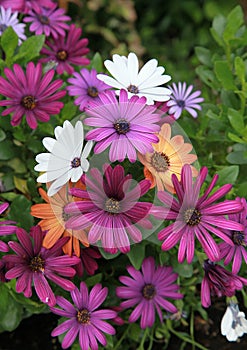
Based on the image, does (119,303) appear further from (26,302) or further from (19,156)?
(19,156)

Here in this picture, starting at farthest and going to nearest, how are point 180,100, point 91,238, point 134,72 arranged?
point 180,100, point 134,72, point 91,238

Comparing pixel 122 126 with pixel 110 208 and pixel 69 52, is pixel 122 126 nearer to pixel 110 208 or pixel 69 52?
pixel 110 208

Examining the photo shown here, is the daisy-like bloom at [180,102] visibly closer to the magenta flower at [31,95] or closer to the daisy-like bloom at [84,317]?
the magenta flower at [31,95]

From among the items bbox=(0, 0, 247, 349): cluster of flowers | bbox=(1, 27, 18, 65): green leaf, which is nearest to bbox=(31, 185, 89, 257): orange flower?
bbox=(0, 0, 247, 349): cluster of flowers

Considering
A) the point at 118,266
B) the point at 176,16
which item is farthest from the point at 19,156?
the point at 176,16

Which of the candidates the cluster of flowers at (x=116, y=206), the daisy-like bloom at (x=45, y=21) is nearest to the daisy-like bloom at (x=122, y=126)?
the cluster of flowers at (x=116, y=206)

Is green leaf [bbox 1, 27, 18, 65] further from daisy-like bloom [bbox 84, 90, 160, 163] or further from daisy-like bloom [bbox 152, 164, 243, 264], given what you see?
daisy-like bloom [bbox 152, 164, 243, 264]
